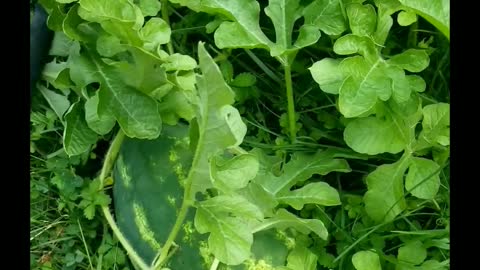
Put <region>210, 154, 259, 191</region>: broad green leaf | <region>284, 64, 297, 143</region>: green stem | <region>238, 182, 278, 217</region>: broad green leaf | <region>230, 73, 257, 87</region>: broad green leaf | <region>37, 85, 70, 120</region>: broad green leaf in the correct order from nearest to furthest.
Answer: <region>210, 154, 259, 191</region>: broad green leaf, <region>238, 182, 278, 217</region>: broad green leaf, <region>284, 64, 297, 143</region>: green stem, <region>230, 73, 257, 87</region>: broad green leaf, <region>37, 85, 70, 120</region>: broad green leaf

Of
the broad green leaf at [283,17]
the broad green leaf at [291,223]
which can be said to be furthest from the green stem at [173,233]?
the broad green leaf at [283,17]

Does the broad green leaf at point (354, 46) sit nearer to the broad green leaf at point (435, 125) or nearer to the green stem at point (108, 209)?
the broad green leaf at point (435, 125)

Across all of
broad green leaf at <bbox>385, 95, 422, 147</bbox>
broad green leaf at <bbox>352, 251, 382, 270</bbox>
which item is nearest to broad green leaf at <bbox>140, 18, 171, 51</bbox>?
broad green leaf at <bbox>385, 95, 422, 147</bbox>

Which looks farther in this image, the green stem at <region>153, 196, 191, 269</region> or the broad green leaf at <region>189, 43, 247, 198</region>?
the green stem at <region>153, 196, 191, 269</region>

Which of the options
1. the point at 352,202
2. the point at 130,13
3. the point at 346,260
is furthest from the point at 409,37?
the point at 130,13

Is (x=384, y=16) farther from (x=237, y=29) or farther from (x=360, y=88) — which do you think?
(x=237, y=29)

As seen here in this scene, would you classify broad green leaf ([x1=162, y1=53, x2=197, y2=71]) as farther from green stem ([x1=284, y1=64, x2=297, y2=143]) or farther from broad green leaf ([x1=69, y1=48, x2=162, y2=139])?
green stem ([x1=284, y1=64, x2=297, y2=143])

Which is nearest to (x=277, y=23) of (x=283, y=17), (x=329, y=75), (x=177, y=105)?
(x=283, y=17)
